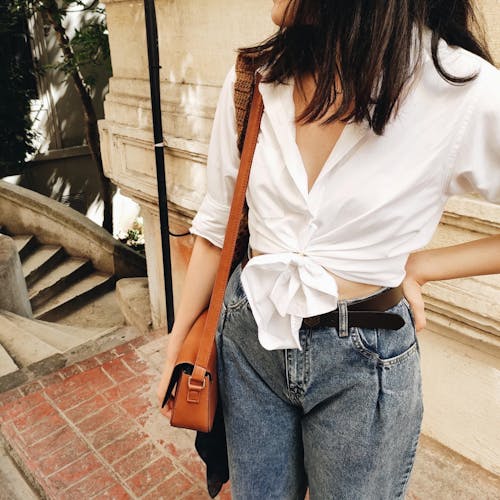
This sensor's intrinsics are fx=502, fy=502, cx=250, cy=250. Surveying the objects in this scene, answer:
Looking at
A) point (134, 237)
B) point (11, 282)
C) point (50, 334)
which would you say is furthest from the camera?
point (134, 237)

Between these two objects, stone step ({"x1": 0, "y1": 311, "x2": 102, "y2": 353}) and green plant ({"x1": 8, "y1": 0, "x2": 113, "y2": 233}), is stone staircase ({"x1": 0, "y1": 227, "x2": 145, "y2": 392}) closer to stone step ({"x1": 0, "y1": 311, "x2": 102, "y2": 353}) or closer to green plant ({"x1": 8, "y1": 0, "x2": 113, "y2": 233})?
stone step ({"x1": 0, "y1": 311, "x2": 102, "y2": 353})

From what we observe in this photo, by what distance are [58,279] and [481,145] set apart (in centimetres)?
761

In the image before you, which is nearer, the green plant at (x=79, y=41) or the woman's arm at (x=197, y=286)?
the woman's arm at (x=197, y=286)

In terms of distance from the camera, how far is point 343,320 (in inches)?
39.0

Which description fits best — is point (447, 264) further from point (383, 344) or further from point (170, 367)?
point (170, 367)

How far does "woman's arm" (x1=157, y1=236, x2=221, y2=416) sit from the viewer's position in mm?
1281

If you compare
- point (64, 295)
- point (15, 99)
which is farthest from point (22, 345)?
point (15, 99)

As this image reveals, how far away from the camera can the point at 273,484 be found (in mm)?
1218

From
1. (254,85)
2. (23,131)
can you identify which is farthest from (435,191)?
(23,131)

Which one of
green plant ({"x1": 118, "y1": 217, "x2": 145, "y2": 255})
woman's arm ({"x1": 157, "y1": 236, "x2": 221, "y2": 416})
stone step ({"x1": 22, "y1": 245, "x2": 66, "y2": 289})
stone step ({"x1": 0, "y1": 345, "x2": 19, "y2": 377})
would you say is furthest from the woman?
green plant ({"x1": 118, "y1": 217, "x2": 145, "y2": 255})

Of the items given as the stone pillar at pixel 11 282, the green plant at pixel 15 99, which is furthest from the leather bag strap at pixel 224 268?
the green plant at pixel 15 99

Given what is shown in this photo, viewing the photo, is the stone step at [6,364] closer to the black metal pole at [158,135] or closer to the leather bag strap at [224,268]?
the black metal pole at [158,135]

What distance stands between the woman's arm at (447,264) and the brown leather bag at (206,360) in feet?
1.34

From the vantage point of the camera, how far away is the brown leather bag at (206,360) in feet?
3.71
